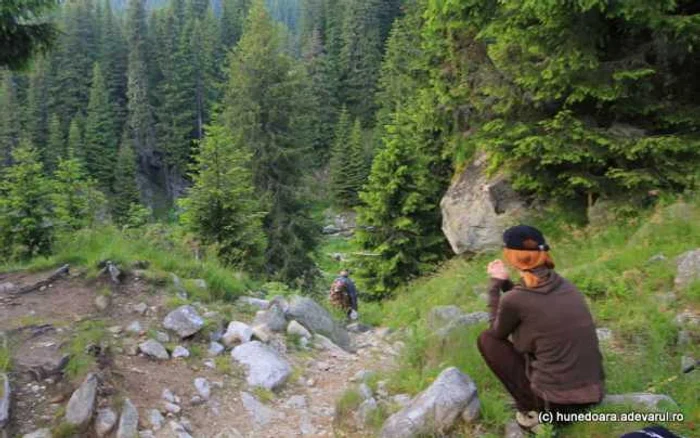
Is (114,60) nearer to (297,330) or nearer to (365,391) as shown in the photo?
(297,330)

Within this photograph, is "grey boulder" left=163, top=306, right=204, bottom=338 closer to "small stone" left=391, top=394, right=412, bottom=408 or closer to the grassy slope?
the grassy slope

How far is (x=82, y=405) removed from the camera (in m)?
4.59

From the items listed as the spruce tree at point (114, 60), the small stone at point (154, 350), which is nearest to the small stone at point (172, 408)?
the small stone at point (154, 350)

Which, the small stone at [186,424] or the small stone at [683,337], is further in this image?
the small stone at [186,424]

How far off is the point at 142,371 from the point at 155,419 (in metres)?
0.72

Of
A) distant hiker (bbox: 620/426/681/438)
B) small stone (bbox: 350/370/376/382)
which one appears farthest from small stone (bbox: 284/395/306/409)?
distant hiker (bbox: 620/426/681/438)

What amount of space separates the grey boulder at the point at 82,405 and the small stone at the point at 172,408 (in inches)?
24.7

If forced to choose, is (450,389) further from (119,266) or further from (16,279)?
(16,279)

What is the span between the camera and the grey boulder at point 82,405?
4.51m

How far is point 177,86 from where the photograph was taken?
190 feet

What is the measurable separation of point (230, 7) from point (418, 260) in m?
69.9

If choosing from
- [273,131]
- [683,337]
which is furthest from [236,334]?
[273,131]

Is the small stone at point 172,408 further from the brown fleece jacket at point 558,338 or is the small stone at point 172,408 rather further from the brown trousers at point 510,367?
the brown fleece jacket at point 558,338

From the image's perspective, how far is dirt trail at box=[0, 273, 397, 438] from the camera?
193 inches
